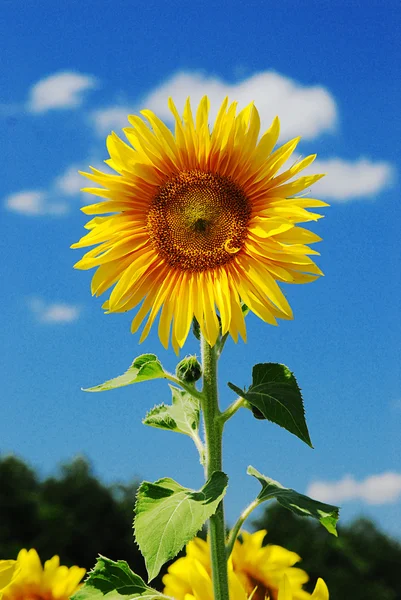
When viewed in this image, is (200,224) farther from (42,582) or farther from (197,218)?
(42,582)

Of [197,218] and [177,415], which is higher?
[197,218]

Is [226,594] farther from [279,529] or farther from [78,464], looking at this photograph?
[78,464]

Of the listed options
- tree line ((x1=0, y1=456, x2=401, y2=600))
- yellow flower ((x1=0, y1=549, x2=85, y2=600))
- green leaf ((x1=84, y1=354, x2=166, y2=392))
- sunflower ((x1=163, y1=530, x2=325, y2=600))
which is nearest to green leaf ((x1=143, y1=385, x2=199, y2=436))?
green leaf ((x1=84, y1=354, x2=166, y2=392))

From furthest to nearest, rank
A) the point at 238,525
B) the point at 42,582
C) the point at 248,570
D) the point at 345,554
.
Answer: the point at 345,554, the point at 42,582, the point at 248,570, the point at 238,525

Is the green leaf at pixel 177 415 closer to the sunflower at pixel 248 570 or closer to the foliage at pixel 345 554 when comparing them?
the sunflower at pixel 248 570

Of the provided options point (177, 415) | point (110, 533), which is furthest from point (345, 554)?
point (177, 415)

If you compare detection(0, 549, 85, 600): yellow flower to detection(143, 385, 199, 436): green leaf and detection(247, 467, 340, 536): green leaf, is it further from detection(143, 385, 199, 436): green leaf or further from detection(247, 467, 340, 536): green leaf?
detection(247, 467, 340, 536): green leaf
